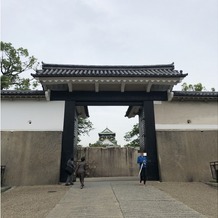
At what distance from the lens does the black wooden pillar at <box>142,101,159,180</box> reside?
936cm

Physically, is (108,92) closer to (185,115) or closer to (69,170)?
(185,115)

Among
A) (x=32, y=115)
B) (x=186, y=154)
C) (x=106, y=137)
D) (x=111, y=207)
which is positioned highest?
(x=106, y=137)

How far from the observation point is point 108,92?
33.7 ft

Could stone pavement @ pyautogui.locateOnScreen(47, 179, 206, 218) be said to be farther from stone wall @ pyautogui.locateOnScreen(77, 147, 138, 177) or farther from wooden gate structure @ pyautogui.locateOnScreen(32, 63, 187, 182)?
stone wall @ pyautogui.locateOnScreen(77, 147, 138, 177)

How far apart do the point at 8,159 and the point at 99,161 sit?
8.02m

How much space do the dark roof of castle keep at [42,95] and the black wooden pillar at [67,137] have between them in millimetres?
1355

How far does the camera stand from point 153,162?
9453 mm

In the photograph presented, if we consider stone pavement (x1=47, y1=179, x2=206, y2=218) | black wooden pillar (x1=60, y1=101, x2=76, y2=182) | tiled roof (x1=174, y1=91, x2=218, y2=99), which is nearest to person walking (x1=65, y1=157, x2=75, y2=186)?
black wooden pillar (x1=60, y1=101, x2=76, y2=182)

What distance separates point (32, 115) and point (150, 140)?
17.9ft

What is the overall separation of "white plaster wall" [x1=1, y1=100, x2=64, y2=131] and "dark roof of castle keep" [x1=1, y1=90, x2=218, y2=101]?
280 millimetres

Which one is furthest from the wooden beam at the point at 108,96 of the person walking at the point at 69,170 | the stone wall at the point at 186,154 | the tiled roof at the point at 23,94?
the person walking at the point at 69,170

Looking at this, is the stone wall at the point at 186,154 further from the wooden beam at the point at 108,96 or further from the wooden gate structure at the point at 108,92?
the wooden beam at the point at 108,96

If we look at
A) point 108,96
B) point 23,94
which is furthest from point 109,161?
point 23,94

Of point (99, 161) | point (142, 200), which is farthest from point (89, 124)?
point (142, 200)
